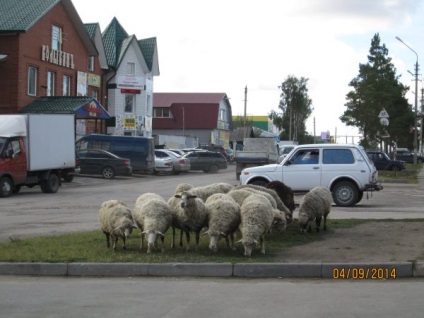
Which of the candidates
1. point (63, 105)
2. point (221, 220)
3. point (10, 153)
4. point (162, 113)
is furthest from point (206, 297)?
point (162, 113)

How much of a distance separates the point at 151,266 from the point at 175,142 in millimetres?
61678

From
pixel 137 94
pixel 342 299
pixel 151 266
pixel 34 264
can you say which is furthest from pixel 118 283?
pixel 137 94

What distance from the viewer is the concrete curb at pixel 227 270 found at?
380 inches

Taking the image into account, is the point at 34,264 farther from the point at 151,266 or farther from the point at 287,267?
the point at 287,267

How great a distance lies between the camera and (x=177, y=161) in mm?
46188

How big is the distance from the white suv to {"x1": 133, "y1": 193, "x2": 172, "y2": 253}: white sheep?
9.65 metres

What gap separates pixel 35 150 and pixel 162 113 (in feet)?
206

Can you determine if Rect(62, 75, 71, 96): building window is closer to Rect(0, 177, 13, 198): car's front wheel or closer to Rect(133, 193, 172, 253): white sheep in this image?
Rect(0, 177, 13, 198): car's front wheel

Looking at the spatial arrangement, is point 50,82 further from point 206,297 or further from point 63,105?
point 206,297

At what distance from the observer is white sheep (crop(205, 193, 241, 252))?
10.9 meters

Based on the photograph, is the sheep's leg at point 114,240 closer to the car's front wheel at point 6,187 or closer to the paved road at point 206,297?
the paved road at point 206,297

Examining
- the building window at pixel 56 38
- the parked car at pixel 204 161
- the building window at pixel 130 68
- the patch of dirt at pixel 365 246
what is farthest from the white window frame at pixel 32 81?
the patch of dirt at pixel 365 246

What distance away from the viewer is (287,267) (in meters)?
9.80
